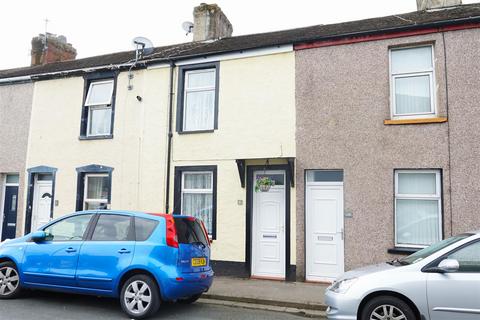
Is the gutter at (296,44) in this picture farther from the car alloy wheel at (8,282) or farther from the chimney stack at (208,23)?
the car alloy wheel at (8,282)

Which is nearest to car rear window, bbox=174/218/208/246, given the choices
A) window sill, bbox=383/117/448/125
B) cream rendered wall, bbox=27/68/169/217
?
cream rendered wall, bbox=27/68/169/217

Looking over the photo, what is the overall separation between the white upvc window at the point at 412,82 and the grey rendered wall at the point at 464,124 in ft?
1.34

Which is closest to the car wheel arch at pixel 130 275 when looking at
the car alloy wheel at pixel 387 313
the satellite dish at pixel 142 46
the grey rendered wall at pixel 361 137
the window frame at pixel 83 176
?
the car alloy wheel at pixel 387 313

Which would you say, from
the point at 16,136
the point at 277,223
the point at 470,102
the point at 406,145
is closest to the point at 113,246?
the point at 277,223

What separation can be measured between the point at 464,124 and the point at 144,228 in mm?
6463

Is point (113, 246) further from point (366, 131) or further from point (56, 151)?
point (56, 151)

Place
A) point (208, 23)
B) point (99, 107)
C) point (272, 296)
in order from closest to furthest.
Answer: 1. point (272, 296)
2. point (99, 107)
3. point (208, 23)

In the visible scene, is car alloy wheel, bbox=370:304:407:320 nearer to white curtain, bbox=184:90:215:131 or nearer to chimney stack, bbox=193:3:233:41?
white curtain, bbox=184:90:215:131

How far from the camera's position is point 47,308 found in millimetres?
6555

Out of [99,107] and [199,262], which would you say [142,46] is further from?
[199,262]

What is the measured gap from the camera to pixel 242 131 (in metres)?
9.90

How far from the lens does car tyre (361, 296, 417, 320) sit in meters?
5.09

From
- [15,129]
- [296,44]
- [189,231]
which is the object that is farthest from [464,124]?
[15,129]

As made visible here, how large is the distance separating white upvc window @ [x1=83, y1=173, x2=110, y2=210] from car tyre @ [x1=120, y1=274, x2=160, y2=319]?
5.41 meters
